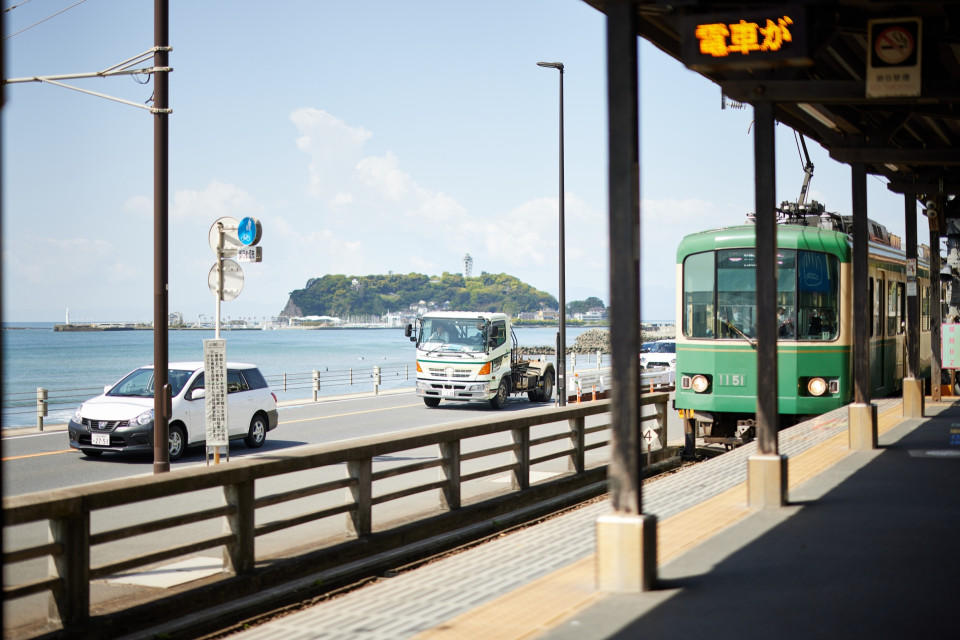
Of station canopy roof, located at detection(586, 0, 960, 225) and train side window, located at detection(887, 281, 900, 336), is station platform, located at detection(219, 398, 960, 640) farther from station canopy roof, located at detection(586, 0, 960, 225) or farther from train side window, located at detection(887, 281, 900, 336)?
train side window, located at detection(887, 281, 900, 336)

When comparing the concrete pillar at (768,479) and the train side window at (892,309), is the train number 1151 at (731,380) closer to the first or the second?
the train side window at (892,309)

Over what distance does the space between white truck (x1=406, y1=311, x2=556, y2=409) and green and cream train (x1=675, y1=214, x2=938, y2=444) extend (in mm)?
12709

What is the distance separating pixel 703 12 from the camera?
297 inches

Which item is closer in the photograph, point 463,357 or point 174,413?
point 174,413

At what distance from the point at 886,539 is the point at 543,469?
8515mm

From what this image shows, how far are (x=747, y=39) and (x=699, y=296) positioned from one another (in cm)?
907

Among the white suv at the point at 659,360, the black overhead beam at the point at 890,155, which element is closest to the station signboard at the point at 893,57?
the black overhead beam at the point at 890,155

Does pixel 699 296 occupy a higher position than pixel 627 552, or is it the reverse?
pixel 699 296

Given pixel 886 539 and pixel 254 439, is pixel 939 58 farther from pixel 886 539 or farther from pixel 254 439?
pixel 254 439

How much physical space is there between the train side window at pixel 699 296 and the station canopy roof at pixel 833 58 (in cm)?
297

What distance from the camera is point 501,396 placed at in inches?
1164

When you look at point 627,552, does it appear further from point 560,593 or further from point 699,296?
point 699,296

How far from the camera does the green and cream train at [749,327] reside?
1545cm

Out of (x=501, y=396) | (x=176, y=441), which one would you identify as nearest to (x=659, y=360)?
(x=501, y=396)
